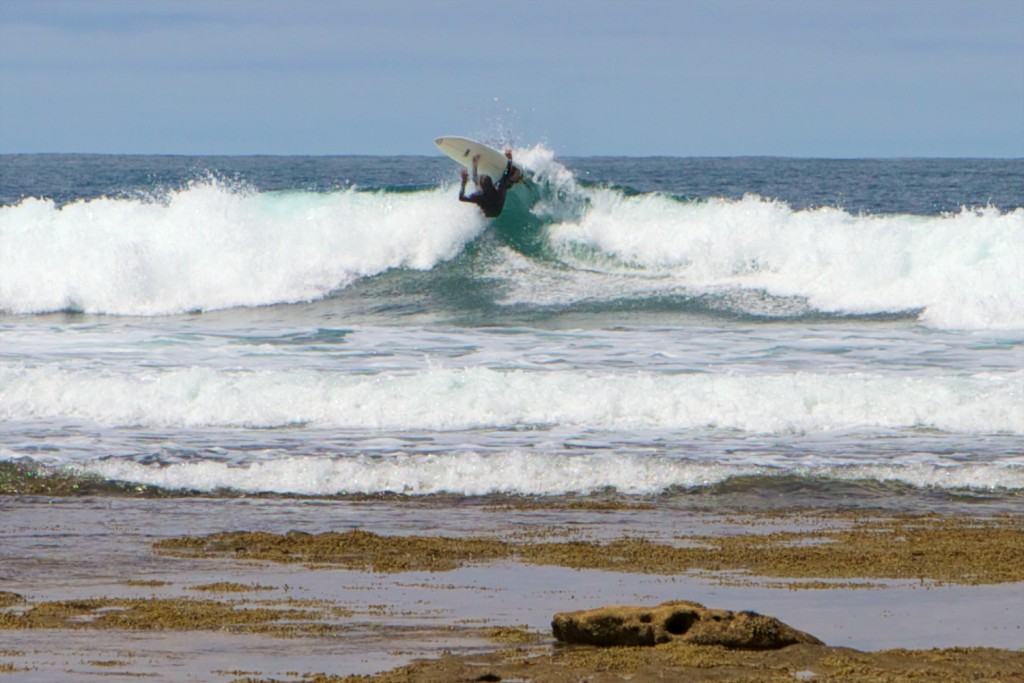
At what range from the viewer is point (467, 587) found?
23.7ft

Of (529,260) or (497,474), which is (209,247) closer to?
(529,260)

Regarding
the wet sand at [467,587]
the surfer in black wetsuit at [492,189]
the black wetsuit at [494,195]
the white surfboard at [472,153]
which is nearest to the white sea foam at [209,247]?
the black wetsuit at [494,195]

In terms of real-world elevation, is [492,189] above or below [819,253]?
above

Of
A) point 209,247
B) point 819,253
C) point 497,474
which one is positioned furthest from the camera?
point 209,247

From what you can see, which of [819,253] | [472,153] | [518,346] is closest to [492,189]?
[472,153]

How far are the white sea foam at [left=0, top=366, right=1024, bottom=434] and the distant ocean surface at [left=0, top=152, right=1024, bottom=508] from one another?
0.04 metres

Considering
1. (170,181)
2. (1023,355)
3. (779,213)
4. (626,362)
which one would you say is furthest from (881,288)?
(170,181)

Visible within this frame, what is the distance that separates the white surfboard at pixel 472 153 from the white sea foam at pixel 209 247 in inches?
49.9

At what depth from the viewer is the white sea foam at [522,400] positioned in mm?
13297

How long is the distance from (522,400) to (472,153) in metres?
11.8

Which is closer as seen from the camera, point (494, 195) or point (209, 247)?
point (494, 195)

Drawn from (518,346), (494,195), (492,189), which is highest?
(492,189)

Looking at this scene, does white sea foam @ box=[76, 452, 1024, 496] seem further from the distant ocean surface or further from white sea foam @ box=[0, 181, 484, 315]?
white sea foam @ box=[0, 181, 484, 315]

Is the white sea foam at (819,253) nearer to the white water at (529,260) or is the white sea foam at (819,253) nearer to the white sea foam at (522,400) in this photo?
the white water at (529,260)
